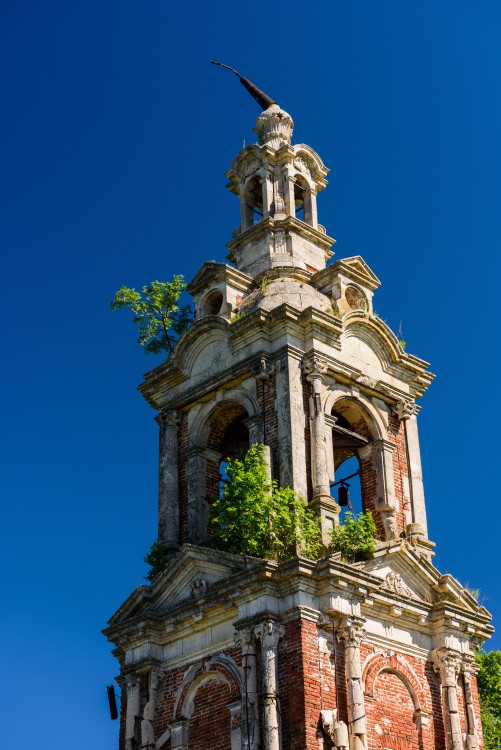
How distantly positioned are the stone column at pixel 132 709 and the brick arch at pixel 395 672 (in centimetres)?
386

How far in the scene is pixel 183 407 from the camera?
25.4 metres

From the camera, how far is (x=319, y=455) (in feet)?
74.4

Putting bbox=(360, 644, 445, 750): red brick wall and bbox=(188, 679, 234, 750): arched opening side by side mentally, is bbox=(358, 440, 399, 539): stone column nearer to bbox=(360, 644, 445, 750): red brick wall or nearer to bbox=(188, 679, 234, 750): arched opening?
bbox=(360, 644, 445, 750): red brick wall

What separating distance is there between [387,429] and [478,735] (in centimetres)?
576

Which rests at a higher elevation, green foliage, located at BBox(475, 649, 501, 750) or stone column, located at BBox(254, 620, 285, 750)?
green foliage, located at BBox(475, 649, 501, 750)

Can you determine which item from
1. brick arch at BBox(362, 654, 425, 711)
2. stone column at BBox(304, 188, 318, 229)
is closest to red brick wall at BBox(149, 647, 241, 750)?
brick arch at BBox(362, 654, 425, 711)

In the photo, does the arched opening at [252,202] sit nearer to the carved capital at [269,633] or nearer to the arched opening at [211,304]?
the arched opening at [211,304]

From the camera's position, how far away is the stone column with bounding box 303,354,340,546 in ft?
72.3

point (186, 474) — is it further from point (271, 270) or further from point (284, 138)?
point (284, 138)

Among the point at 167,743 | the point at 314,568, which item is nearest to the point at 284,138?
the point at 314,568

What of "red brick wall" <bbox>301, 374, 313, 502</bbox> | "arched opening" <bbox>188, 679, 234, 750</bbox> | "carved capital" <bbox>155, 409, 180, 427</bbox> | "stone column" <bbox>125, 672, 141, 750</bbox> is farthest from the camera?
"carved capital" <bbox>155, 409, 180, 427</bbox>

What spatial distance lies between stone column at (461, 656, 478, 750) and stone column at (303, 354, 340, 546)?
344 centimetres

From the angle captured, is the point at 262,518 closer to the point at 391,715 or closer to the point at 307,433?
the point at 307,433

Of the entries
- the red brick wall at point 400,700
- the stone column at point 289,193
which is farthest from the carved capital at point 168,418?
the red brick wall at point 400,700
